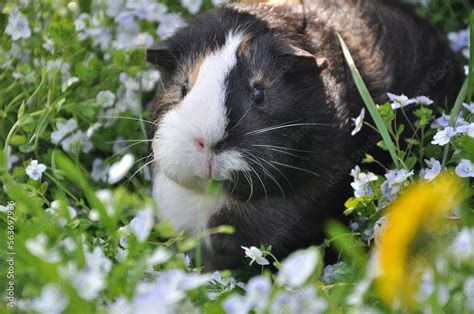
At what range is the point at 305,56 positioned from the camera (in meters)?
3.19

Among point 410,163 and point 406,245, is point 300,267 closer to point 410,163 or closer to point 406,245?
point 406,245

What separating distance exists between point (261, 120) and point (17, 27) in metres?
1.40

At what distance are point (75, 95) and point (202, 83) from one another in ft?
3.25

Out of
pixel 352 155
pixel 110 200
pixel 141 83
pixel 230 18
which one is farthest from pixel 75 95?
pixel 110 200

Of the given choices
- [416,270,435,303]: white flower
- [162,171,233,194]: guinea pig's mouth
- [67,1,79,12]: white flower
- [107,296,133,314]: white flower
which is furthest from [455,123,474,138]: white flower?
[67,1,79,12]: white flower

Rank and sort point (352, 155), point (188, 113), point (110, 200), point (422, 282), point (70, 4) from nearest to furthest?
point (422, 282) < point (110, 200) < point (188, 113) < point (352, 155) < point (70, 4)

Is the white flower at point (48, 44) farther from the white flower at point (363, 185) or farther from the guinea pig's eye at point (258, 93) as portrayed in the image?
the white flower at point (363, 185)

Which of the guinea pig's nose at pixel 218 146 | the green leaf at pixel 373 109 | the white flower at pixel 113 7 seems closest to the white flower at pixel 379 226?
the green leaf at pixel 373 109

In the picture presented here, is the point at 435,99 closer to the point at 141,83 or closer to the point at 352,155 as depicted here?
the point at 352,155

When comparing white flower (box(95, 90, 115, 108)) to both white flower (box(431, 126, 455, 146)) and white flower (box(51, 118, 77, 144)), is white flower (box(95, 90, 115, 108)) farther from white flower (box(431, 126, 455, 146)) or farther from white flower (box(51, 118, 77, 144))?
white flower (box(431, 126, 455, 146))

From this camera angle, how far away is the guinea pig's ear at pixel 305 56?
10.5ft

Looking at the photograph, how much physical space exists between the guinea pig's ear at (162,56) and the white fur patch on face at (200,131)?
0.29 metres

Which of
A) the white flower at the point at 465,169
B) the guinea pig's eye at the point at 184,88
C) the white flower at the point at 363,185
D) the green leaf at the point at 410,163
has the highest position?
the white flower at the point at 465,169

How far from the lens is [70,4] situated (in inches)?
164
